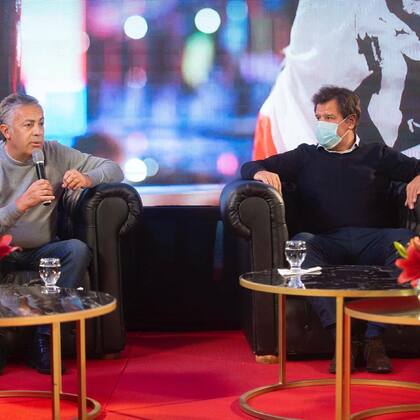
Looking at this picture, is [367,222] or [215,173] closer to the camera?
[367,222]

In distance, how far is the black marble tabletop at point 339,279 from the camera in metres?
2.85

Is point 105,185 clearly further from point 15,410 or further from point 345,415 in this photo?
point 345,415

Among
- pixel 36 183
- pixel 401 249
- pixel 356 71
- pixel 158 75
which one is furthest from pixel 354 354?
pixel 158 75

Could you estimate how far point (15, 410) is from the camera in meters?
3.03

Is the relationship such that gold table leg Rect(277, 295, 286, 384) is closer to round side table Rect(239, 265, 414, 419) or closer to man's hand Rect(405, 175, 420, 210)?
round side table Rect(239, 265, 414, 419)

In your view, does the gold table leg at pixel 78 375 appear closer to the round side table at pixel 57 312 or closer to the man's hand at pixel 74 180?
the round side table at pixel 57 312

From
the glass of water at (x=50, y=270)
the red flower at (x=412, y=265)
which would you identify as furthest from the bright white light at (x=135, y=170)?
the red flower at (x=412, y=265)

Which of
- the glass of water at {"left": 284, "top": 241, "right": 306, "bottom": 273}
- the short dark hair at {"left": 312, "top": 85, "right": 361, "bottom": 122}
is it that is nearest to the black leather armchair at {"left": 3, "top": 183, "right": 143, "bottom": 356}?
the glass of water at {"left": 284, "top": 241, "right": 306, "bottom": 273}

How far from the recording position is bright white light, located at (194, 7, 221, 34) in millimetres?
4711

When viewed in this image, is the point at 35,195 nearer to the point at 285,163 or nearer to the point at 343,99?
the point at 285,163

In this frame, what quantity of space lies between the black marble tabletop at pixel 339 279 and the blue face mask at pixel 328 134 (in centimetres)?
103

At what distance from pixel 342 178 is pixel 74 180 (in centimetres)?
123

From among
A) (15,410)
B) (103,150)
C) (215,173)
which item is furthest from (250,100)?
(15,410)

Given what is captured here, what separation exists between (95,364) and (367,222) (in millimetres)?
1376
